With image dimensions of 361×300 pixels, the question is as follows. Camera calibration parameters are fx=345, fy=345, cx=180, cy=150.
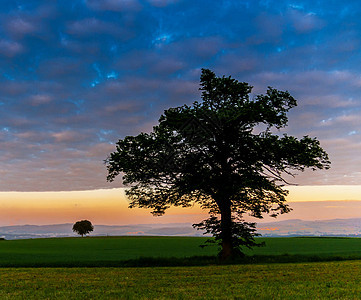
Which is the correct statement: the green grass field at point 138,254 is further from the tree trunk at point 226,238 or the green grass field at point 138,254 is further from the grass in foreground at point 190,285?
the grass in foreground at point 190,285

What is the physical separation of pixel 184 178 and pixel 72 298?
19.6m

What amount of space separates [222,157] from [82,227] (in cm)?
11873

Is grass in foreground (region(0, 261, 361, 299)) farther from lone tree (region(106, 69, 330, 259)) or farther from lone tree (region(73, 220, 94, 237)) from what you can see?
lone tree (region(73, 220, 94, 237))

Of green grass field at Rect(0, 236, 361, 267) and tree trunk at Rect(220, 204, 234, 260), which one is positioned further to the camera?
tree trunk at Rect(220, 204, 234, 260)

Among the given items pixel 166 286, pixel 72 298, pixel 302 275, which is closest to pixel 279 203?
pixel 302 275

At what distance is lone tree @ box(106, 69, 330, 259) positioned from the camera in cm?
3195

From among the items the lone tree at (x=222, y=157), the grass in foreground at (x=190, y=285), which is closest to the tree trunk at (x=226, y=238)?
the lone tree at (x=222, y=157)

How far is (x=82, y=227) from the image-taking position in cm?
13938

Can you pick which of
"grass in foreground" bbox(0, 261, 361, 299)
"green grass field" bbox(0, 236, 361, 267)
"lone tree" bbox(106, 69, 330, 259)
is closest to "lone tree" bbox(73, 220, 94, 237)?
"green grass field" bbox(0, 236, 361, 267)

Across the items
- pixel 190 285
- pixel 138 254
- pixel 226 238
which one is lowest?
pixel 138 254

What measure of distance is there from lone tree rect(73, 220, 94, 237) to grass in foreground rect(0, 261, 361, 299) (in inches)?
4847

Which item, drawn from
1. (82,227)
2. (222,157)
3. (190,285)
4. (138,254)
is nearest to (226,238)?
(222,157)

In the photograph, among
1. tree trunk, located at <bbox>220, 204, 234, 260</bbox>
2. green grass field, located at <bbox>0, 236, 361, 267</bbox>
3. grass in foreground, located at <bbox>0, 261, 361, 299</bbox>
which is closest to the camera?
grass in foreground, located at <bbox>0, 261, 361, 299</bbox>

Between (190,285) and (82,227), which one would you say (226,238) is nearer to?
(190,285)
